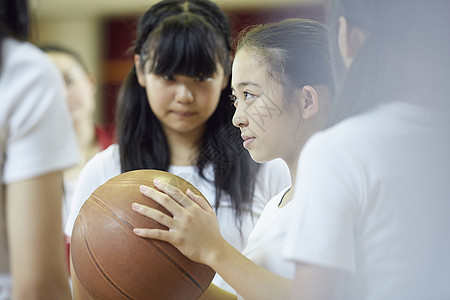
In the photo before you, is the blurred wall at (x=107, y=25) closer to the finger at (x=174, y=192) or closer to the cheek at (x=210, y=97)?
the cheek at (x=210, y=97)

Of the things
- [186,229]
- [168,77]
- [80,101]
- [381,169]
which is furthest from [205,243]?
[80,101]

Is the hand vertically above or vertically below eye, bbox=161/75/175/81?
below

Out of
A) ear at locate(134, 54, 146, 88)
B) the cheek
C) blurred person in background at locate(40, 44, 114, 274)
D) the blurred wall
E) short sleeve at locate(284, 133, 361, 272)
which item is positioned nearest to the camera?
short sleeve at locate(284, 133, 361, 272)

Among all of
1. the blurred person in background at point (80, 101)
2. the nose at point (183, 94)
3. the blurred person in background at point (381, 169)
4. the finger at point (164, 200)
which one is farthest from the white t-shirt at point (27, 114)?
the blurred person in background at point (80, 101)

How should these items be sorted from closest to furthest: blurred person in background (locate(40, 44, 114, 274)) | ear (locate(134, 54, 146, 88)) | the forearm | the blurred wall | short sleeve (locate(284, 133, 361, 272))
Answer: short sleeve (locate(284, 133, 361, 272)), the forearm, the blurred wall, ear (locate(134, 54, 146, 88)), blurred person in background (locate(40, 44, 114, 274))

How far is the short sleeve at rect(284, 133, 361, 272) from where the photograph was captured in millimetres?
529

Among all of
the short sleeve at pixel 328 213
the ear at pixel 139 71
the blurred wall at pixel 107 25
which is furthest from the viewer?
the ear at pixel 139 71

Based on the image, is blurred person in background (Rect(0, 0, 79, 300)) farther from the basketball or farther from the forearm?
the forearm

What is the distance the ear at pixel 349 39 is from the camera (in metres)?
0.59

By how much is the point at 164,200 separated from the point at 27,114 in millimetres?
212

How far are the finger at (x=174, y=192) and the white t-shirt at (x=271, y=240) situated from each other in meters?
0.11

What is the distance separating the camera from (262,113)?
26.2 inches

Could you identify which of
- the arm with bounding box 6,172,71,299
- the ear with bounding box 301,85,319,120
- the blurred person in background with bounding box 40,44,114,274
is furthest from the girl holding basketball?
the blurred person in background with bounding box 40,44,114,274

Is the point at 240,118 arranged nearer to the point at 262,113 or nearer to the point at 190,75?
the point at 262,113
